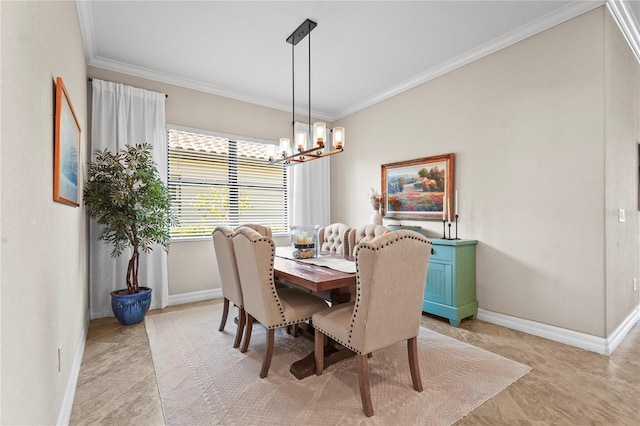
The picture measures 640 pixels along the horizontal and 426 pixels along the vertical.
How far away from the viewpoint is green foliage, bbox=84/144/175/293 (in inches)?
116

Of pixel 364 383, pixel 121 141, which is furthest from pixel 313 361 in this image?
pixel 121 141

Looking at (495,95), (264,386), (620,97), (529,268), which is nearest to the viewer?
(264,386)

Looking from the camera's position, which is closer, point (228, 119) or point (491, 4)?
point (491, 4)

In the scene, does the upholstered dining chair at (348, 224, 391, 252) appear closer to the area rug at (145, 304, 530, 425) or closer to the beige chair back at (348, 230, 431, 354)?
the area rug at (145, 304, 530, 425)

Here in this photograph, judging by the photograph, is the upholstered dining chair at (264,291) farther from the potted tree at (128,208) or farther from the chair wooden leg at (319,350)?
the potted tree at (128,208)

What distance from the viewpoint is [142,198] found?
311 centimetres

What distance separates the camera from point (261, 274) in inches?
82.3

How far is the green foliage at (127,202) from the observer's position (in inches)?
116

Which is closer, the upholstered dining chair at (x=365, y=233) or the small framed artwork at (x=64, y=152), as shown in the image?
the small framed artwork at (x=64, y=152)

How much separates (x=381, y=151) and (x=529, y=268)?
2.38m

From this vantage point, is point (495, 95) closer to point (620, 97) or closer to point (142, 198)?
point (620, 97)

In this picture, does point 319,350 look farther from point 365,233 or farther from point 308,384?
point 365,233

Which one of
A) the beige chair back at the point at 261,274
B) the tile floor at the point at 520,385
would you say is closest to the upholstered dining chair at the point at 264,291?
the beige chair back at the point at 261,274

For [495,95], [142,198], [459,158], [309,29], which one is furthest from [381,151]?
[142,198]
